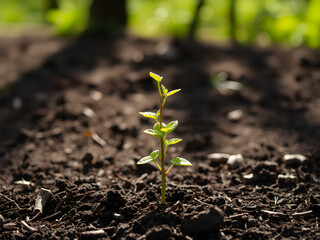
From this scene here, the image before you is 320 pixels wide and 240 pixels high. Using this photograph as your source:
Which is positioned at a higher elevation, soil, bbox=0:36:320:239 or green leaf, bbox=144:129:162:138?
green leaf, bbox=144:129:162:138

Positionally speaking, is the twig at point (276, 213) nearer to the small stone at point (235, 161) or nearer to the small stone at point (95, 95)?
the small stone at point (235, 161)

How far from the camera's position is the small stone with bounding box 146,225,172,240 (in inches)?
64.2

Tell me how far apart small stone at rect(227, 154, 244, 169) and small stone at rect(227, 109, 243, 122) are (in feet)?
2.26

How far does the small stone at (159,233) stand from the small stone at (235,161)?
2.88 ft

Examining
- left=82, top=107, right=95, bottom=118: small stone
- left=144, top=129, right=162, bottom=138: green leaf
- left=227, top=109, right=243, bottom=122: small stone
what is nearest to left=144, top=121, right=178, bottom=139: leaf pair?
left=144, top=129, right=162, bottom=138: green leaf

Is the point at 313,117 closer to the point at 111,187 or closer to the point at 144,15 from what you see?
the point at 111,187

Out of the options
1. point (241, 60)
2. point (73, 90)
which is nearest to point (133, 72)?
point (73, 90)

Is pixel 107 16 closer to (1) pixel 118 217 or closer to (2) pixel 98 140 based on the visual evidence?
(2) pixel 98 140

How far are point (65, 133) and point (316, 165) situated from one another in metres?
1.93

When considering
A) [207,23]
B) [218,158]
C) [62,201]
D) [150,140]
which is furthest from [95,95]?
[207,23]

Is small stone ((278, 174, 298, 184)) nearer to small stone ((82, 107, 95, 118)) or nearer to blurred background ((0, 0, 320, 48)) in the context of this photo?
small stone ((82, 107, 95, 118))

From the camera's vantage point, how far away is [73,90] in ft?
11.9

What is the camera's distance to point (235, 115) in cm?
314

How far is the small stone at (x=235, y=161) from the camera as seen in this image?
94.0 inches
